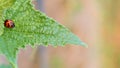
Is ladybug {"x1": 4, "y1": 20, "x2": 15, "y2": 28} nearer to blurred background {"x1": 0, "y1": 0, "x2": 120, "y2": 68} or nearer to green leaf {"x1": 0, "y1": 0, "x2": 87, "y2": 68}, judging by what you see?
green leaf {"x1": 0, "y1": 0, "x2": 87, "y2": 68}

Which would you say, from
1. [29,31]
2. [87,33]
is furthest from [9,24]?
[87,33]

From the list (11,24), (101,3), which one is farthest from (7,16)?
(101,3)

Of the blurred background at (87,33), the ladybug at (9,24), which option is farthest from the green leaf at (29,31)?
the blurred background at (87,33)

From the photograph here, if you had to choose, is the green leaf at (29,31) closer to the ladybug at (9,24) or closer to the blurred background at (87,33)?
the ladybug at (9,24)

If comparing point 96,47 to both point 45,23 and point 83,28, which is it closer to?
point 83,28

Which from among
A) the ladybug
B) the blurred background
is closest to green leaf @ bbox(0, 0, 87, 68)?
the ladybug
